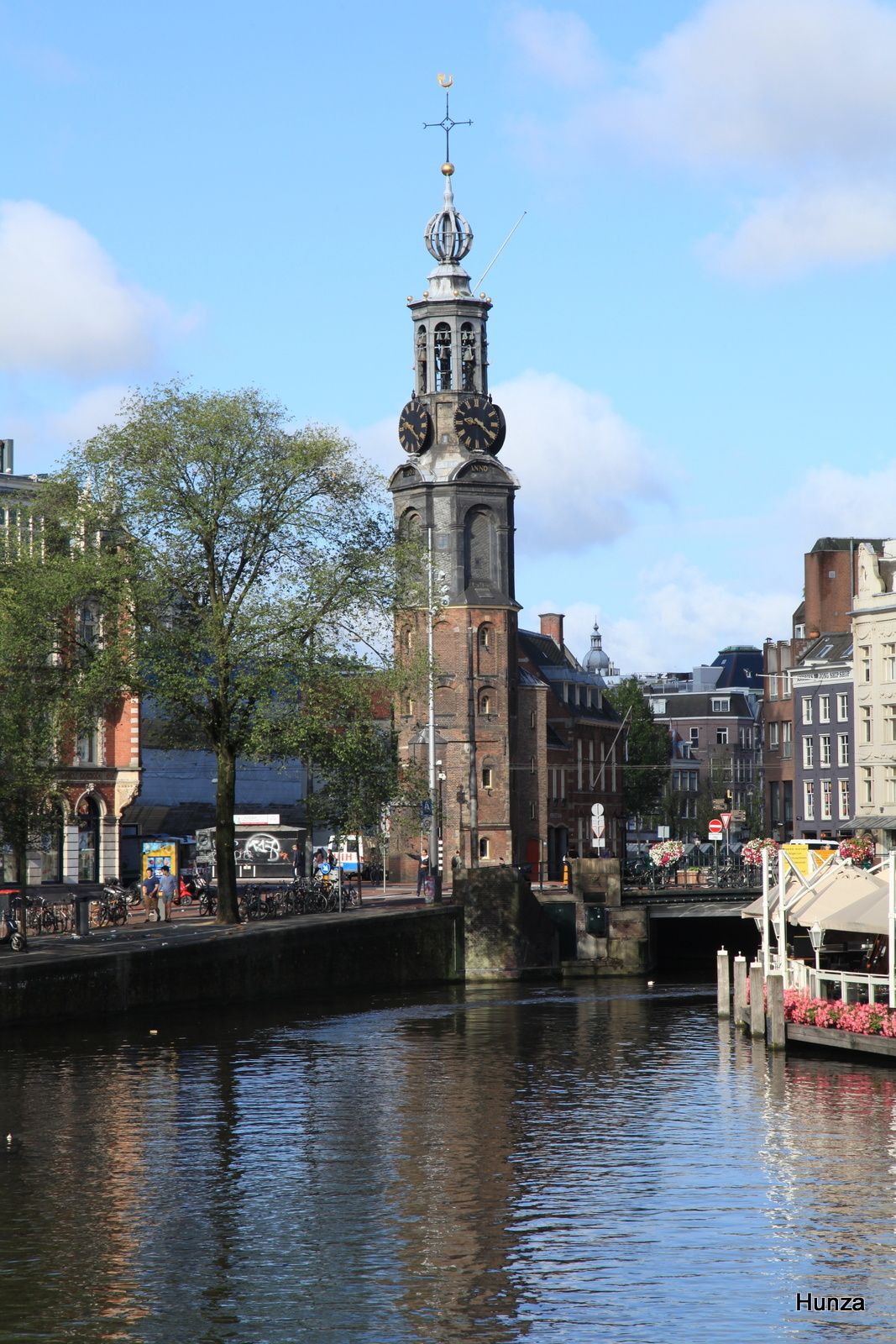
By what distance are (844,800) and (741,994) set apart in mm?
63263

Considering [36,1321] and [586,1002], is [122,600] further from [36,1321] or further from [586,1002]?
[36,1321]

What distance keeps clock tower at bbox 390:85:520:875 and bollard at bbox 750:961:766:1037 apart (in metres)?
62.7

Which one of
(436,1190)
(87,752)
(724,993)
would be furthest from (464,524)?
(436,1190)

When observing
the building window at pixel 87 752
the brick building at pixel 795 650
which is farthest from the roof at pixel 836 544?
the building window at pixel 87 752

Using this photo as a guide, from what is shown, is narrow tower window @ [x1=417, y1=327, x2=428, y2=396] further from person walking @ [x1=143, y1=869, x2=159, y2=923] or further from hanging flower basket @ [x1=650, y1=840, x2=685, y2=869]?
person walking @ [x1=143, y1=869, x2=159, y2=923]

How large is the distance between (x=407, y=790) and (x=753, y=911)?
15846 millimetres

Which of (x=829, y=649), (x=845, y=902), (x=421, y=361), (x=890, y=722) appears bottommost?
(x=845, y=902)

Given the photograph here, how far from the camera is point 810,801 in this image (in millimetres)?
118188

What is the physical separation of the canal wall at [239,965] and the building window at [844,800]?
1734 inches

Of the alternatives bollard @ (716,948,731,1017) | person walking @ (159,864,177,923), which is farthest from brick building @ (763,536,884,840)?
bollard @ (716,948,731,1017)

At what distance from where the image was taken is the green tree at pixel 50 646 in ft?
197

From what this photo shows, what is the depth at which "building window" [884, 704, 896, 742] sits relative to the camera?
360 ft

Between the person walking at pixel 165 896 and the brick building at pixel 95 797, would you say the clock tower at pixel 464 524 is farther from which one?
the person walking at pixel 165 896

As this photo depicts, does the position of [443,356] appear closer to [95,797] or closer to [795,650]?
→ [795,650]
